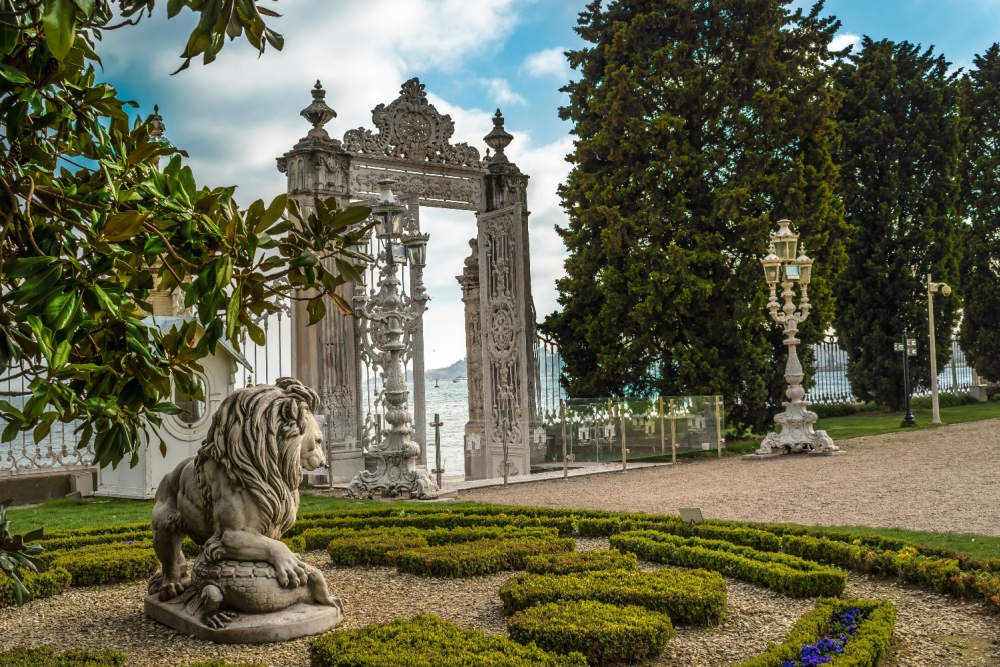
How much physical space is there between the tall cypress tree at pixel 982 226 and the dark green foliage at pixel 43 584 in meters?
26.8

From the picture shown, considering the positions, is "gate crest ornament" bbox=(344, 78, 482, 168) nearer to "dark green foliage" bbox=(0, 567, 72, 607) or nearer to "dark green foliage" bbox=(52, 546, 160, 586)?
"dark green foliage" bbox=(52, 546, 160, 586)

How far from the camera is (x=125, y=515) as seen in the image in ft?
35.3

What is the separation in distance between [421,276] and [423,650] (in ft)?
31.8

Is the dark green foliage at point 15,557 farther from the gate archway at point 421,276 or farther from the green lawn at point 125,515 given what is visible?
the gate archway at point 421,276

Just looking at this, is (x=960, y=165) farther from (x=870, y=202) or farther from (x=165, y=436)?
(x=165, y=436)

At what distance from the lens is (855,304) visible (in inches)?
998

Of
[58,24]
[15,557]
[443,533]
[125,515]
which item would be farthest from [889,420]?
[58,24]

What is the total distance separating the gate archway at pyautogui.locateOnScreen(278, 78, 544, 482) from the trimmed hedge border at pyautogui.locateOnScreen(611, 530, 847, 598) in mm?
6175

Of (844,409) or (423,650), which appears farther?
(844,409)

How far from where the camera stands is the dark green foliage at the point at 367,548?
7.55 metres

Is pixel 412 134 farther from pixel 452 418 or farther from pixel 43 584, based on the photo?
pixel 43 584

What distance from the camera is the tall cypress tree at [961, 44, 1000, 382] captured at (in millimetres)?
27578

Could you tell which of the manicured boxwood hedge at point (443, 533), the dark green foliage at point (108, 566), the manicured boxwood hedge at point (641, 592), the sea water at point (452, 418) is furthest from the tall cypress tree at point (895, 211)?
Result: the dark green foliage at point (108, 566)

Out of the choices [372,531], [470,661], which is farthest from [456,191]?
[470,661]
